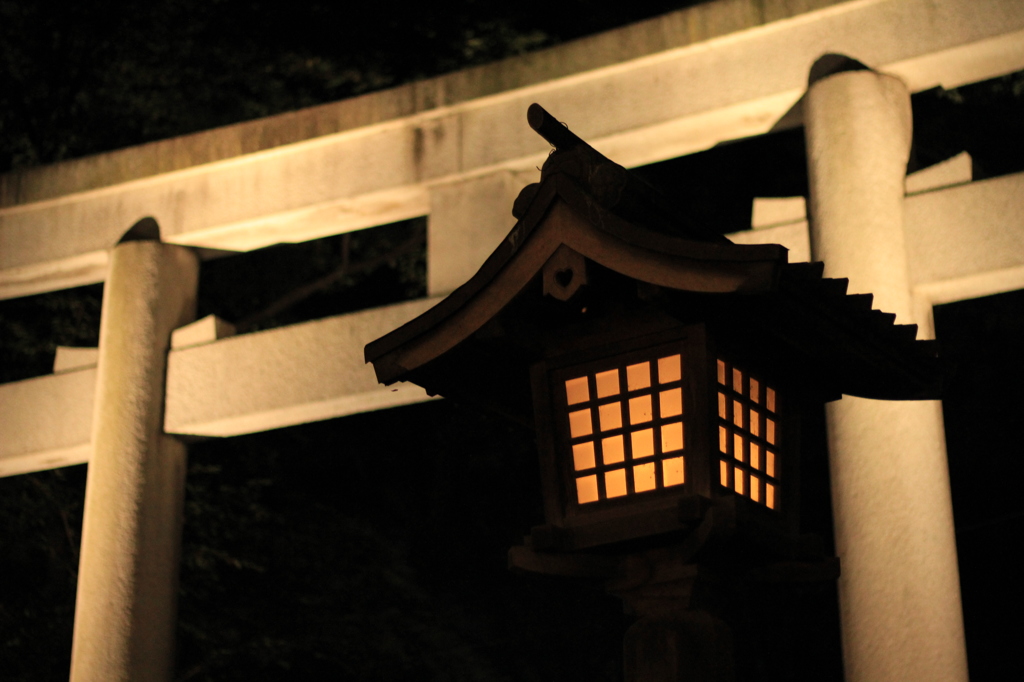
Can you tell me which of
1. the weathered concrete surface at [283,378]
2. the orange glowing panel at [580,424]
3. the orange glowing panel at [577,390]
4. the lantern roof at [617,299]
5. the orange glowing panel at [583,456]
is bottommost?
the orange glowing panel at [583,456]

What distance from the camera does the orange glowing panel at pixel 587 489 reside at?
4.10 m

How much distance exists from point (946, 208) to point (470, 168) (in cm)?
282

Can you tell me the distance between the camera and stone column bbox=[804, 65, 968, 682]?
207 inches

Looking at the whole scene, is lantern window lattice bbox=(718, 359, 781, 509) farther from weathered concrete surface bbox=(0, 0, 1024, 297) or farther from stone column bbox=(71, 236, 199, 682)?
stone column bbox=(71, 236, 199, 682)

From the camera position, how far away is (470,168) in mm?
7148

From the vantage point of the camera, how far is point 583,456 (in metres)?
4.14

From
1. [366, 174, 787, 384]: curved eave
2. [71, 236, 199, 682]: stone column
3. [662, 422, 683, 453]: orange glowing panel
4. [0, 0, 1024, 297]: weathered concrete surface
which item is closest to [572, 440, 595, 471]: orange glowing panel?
[662, 422, 683, 453]: orange glowing panel

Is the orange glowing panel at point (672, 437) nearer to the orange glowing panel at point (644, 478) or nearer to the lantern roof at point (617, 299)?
the orange glowing panel at point (644, 478)

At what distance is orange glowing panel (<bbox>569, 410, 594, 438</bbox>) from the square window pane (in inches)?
10.8

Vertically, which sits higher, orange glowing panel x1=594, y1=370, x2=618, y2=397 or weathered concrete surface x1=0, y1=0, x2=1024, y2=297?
weathered concrete surface x1=0, y1=0, x2=1024, y2=297

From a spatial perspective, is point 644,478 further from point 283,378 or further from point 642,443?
point 283,378

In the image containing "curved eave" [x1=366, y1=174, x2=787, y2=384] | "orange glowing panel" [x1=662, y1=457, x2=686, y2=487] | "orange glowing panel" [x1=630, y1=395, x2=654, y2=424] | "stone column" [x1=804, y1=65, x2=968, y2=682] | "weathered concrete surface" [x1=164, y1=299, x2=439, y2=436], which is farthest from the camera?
"weathered concrete surface" [x1=164, y1=299, x2=439, y2=436]

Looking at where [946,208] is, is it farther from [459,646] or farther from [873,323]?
[459,646]

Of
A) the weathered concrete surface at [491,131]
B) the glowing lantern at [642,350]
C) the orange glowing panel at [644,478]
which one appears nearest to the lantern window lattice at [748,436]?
the glowing lantern at [642,350]
